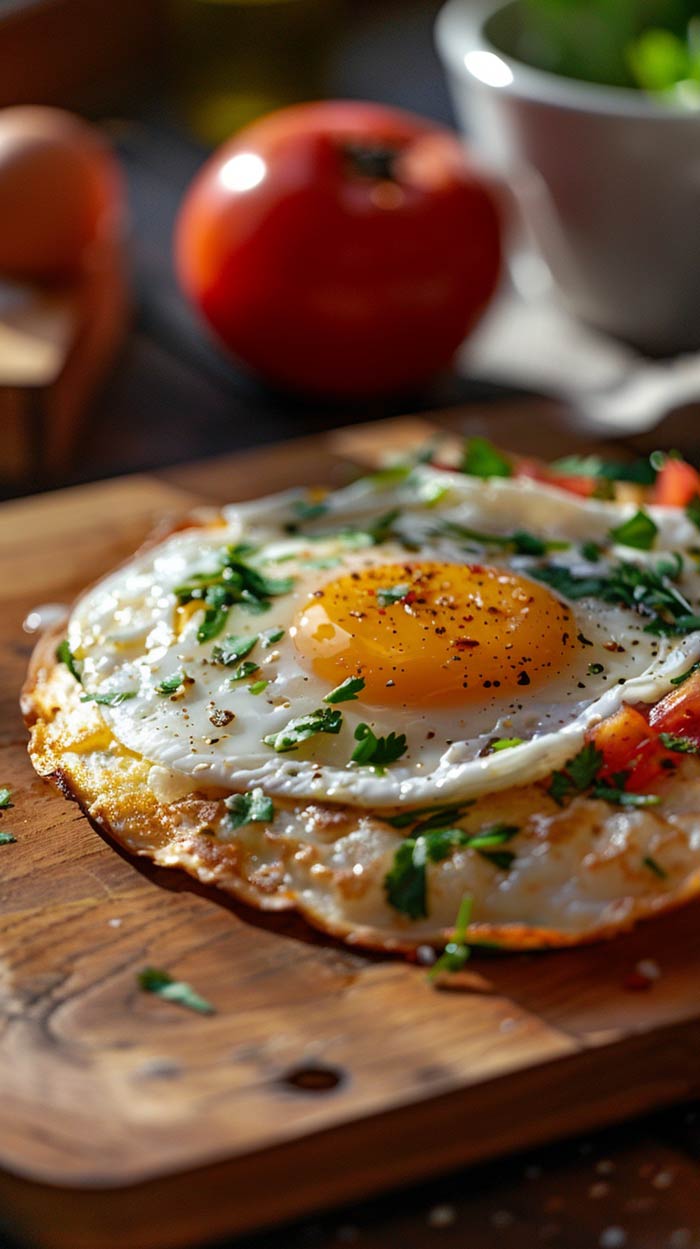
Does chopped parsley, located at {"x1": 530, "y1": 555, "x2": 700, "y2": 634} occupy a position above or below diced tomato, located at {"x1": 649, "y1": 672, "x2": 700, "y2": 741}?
above

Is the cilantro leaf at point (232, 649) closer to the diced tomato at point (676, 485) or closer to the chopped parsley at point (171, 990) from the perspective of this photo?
the chopped parsley at point (171, 990)

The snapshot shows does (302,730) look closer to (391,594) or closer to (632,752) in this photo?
(391,594)

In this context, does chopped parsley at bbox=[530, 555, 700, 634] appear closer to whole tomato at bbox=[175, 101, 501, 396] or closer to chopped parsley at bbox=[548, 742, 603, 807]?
chopped parsley at bbox=[548, 742, 603, 807]

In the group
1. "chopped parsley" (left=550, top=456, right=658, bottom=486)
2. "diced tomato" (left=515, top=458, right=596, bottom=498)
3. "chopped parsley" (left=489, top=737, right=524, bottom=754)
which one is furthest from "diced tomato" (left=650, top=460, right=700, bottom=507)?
"chopped parsley" (left=489, top=737, right=524, bottom=754)

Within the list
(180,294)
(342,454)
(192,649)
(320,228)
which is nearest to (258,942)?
(192,649)

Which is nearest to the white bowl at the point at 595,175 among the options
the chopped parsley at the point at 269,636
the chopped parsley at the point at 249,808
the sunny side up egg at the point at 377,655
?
the sunny side up egg at the point at 377,655
